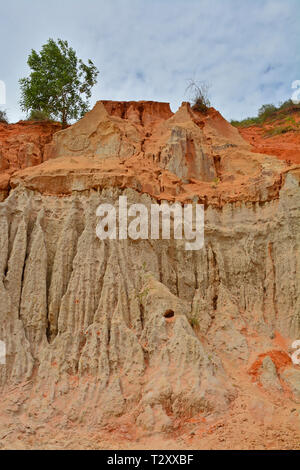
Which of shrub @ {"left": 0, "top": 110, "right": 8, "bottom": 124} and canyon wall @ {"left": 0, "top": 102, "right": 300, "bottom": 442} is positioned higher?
shrub @ {"left": 0, "top": 110, "right": 8, "bottom": 124}

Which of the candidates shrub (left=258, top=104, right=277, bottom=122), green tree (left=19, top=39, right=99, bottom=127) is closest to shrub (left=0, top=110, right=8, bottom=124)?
green tree (left=19, top=39, right=99, bottom=127)

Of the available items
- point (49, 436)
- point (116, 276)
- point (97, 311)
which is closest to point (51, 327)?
point (97, 311)

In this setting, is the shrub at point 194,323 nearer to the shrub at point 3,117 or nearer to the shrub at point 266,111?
the shrub at point 3,117

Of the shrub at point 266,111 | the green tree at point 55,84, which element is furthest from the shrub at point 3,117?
the shrub at point 266,111

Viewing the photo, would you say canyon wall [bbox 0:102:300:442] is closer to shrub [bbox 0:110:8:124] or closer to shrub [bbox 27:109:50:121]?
shrub [bbox 27:109:50:121]

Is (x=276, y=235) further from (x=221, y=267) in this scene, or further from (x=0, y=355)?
(x=0, y=355)

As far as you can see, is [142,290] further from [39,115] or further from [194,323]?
[39,115]

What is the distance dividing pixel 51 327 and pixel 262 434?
7033 mm

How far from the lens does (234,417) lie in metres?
11.4

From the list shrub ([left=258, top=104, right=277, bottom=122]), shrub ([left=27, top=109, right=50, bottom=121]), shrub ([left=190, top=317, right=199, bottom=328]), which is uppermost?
shrub ([left=258, top=104, right=277, bottom=122])

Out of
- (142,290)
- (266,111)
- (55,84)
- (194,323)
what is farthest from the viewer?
(266,111)

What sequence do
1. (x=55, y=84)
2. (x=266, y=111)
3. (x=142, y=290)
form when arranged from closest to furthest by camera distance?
1. (x=142, y=290)
2. (x=55, y=84)
3. (x=266, y=111)

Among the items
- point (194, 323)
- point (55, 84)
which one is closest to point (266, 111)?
point (55, 84)

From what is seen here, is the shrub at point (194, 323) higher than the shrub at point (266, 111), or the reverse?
the shrub at point (266, 111)
